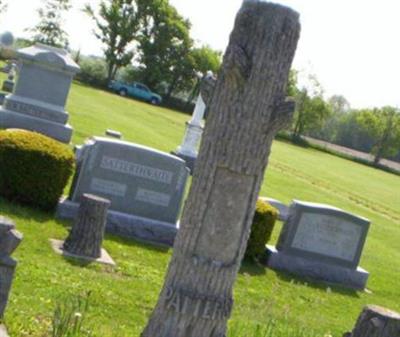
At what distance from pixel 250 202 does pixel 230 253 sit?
0.39 meters

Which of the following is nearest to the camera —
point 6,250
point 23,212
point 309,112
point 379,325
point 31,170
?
point 6,250

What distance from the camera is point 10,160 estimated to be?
10914mm

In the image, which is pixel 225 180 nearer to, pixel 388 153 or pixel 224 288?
pixel 224 288

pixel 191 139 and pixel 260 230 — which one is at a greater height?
pixel 191 139

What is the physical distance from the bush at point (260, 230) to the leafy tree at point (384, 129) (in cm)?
7032

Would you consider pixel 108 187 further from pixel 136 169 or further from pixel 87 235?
pixel 87 235

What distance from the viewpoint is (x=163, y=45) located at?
70.0 m

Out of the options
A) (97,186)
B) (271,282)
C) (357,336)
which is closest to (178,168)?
(97,186)

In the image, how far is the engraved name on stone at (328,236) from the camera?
41.7ft

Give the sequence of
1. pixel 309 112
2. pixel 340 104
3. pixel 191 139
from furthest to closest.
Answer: pixel 340 104 < pixel 309 112 < pixel 191 139

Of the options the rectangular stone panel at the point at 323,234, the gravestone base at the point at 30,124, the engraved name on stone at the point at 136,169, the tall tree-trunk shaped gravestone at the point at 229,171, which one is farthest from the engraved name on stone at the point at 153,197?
the gravestone base at the point at 30,124

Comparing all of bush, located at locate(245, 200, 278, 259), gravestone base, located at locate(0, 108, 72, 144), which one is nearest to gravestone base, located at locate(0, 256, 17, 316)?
bush, located at locate(245, 200, 278, 259)

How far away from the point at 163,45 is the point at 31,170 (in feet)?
198

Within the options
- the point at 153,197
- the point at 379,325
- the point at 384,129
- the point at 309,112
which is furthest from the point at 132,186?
the point at 384,129
